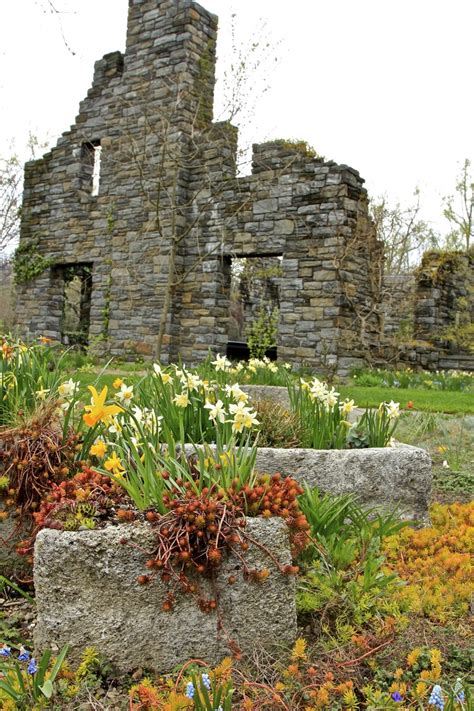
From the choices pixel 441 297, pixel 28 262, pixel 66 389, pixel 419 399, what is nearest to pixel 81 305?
pixel 28 262

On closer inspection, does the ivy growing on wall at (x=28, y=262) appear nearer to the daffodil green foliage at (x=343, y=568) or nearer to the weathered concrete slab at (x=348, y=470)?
the weathered concrete slab at (x=348, y=470)

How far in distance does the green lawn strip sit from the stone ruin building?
4.20 feet

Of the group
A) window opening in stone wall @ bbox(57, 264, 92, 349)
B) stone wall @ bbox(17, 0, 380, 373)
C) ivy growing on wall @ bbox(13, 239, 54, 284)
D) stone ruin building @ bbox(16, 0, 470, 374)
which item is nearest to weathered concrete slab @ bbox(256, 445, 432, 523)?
stone ruin building @ bbox(16, 0, 470, 374)

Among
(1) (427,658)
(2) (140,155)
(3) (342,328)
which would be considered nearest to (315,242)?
(3) (342,328)

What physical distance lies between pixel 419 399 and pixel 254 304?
11.2m

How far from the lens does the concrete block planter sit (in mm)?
2131

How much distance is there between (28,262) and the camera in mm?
14961

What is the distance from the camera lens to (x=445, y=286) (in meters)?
15.3

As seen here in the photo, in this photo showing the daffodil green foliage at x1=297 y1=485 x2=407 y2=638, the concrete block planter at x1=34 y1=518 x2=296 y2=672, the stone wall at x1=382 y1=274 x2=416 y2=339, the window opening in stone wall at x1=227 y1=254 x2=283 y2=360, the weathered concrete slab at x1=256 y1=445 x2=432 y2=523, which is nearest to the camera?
the concrete block planter at x1=34 y1=518 x2=296 y2=672

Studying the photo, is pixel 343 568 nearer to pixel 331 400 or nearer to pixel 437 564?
pixel 437 564

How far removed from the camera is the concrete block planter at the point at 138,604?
2.13m

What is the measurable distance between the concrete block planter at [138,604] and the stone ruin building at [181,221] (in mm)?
7401

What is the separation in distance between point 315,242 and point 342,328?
154 centimetres

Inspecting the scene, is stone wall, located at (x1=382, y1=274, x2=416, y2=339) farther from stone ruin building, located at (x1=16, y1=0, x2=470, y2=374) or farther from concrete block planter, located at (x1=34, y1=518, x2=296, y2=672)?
A: concrete block planter, located at (x1=34, y1=518, x2=296, y2=672)
